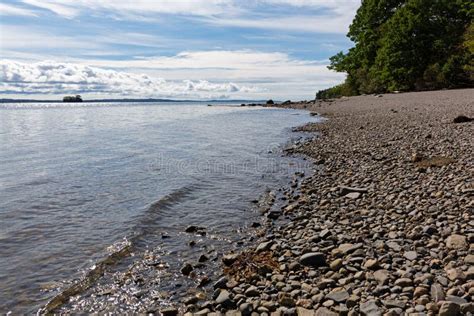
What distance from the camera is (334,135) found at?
23984 millimetres

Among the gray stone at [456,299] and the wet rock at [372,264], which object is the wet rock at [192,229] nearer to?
the wet rock at [372,264]

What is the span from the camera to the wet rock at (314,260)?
22.0ft

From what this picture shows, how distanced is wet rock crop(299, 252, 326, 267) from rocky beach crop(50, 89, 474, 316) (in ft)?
0.06

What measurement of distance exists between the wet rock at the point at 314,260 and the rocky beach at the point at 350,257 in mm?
19

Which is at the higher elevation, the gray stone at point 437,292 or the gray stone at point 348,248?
the gray stone at point 437,292

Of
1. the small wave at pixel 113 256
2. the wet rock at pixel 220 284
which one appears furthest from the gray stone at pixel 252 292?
the small wave at pixel 113 256

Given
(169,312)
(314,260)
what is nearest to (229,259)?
(314,260)

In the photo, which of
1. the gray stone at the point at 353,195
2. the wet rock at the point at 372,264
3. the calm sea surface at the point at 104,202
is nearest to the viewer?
the wet rock at the point at 372,264

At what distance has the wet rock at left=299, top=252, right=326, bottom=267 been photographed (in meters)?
6.70

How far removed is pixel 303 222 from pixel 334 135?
617 inches

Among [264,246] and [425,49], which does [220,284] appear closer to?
[264,246]

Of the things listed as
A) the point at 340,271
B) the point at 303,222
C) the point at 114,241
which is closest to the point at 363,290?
the point at 340,271

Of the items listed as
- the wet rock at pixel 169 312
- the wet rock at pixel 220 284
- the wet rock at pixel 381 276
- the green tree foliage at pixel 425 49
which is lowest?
the wet rock at pixel 169 312

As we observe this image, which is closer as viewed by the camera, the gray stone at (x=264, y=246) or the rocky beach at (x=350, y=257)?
the rocky beach at (x=350, y=257)
